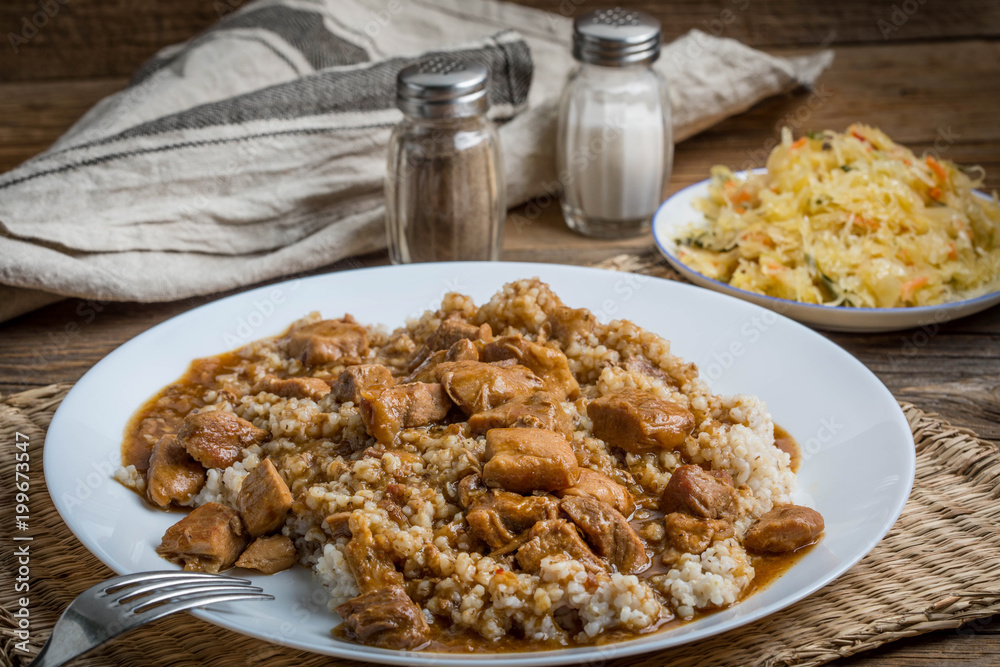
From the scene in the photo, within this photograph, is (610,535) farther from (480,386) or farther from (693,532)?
(480,386)

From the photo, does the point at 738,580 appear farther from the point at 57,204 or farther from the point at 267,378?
the point at 57,204

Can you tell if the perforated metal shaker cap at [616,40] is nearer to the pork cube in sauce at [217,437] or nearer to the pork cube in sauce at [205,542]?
the pork cube in sauce at [217,437]

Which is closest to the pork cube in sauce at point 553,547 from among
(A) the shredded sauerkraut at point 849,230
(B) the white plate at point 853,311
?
(B) the white plate at point 853,311

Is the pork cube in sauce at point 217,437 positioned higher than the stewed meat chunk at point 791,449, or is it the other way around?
the pork cube in sauce at point 217,437

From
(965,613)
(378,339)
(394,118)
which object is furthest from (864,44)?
(965,613)

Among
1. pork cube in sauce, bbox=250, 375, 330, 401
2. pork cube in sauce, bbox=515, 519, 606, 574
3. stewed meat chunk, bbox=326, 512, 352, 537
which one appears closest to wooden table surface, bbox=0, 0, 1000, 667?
pork cube in sauce, bbox=250, 375, 330, 401

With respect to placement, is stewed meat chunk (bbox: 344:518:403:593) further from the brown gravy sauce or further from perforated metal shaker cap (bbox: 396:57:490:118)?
perforated metal shaker cap (bbox: 396:57:490:118)
